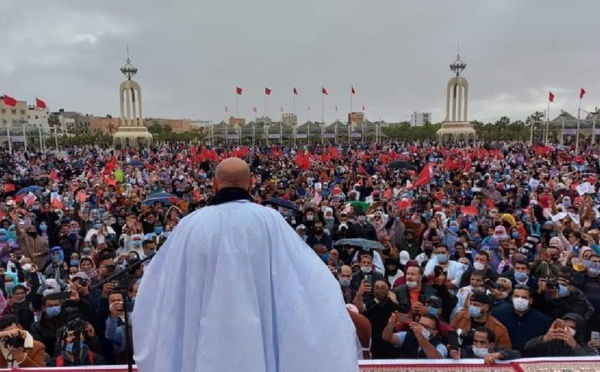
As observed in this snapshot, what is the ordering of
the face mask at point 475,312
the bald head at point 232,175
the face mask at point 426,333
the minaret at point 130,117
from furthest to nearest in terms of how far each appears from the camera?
the minaret at point 130,117
the face mask at point 475,312
the face mask at point 426,333
the bald head at point 232,175

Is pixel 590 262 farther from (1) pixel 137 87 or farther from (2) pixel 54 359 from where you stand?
(1) pixel 137 87

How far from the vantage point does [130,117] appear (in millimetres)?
61969

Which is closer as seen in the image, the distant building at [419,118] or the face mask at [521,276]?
the face mask at [521,276]

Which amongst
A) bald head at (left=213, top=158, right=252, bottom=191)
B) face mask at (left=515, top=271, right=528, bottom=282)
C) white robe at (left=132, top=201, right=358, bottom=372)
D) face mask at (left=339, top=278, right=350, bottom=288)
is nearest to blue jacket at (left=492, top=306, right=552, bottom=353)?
face mask at (left=515, top=271, right=528, bottom=282)

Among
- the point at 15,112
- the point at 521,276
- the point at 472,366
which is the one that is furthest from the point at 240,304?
the point at 15,112

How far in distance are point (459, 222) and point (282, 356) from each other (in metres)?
8.41

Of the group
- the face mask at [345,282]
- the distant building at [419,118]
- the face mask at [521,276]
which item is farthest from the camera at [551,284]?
the distant building at [419,118]

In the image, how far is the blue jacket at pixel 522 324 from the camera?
14.6 ft

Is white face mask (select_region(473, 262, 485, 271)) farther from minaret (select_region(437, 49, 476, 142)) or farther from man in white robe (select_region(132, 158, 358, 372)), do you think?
minaret (select_region(437, 49, 476, 142))

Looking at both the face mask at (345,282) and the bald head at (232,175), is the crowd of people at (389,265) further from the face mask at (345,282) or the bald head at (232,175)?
the bald head at (232,175)

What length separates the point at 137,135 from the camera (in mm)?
57344

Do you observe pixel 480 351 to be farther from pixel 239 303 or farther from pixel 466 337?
pixel 239 303

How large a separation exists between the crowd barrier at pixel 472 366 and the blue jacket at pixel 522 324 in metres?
0.96

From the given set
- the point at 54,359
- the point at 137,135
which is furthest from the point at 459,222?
the point at 137,135
